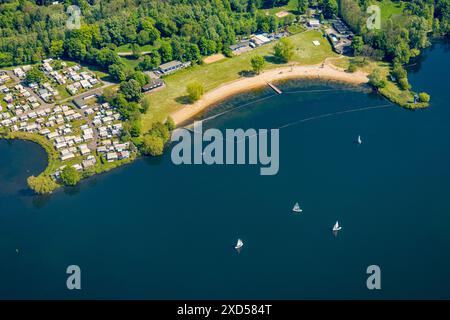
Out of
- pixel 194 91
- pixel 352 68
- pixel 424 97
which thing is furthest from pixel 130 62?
pixel 424 97

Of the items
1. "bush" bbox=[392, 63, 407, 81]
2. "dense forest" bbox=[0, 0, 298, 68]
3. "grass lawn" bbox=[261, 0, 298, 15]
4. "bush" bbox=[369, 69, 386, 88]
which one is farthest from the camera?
"grass lawn" bbox=[261, 0, 298, 15]

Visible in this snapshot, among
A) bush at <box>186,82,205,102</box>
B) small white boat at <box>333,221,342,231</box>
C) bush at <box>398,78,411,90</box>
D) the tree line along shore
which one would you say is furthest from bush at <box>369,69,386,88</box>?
small white boat at <box>333,221,342,231</box>

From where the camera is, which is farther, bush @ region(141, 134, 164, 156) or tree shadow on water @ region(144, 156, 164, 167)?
tree shadow on water @ region(144, 156, 164, 167)

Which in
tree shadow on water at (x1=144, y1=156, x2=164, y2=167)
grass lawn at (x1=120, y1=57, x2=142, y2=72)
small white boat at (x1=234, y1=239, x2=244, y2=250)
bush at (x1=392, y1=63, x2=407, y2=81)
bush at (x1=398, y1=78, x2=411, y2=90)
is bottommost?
small white boat at (x1=234, y1=239, x2=244, y2=250)

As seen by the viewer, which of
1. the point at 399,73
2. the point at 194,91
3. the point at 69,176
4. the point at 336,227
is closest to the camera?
the point at 336,227

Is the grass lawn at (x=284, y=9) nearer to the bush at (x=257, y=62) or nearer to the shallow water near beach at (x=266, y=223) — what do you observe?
the bush at (x=257, y=62)

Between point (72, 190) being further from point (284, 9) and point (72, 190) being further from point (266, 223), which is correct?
point (284, 9)

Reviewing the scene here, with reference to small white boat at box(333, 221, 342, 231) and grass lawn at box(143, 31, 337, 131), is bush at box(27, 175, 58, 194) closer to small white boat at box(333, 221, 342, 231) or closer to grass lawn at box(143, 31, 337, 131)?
grass lawn at box(143, 31, 337, 131)

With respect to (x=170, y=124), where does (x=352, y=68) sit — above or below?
above
